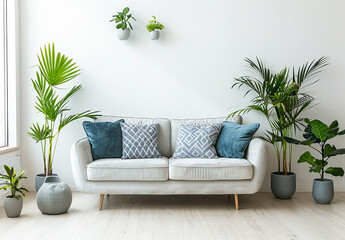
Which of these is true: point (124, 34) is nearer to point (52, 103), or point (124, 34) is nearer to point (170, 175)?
point (52, 103)

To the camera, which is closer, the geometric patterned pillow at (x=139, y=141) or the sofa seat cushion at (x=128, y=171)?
the sofa seat cushion at (x=128, y=171)


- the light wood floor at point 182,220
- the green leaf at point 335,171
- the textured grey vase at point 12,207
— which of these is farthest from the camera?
the green leaf at point 335,171

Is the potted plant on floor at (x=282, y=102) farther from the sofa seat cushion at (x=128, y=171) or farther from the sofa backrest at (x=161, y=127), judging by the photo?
the sofa seat cushion at (x=128, y=171)

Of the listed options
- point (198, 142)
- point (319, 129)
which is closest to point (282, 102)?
point (319, 129)

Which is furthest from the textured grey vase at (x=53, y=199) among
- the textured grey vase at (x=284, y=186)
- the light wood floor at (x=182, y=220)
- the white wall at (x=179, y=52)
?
the textured grey vase at (x=284, y=186)

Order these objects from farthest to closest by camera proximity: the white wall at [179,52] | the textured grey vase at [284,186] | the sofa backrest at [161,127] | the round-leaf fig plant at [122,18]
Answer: the white wall at [179,52], the round-leaf fig plant at [122,18], the sofa backrest at [161,127], the textured grey vase at [284,186]

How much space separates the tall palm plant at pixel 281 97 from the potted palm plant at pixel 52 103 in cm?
179

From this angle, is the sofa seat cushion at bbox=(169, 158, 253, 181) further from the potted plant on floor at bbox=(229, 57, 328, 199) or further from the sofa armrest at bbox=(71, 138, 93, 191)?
the sofa armrest at bbox=(71, 138, 93, 191)

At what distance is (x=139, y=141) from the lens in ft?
13.2

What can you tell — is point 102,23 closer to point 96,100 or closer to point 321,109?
point 96,100

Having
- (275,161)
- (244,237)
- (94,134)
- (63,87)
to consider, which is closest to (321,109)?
(275,161)

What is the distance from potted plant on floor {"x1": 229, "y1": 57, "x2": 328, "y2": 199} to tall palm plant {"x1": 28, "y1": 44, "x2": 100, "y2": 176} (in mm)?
1801

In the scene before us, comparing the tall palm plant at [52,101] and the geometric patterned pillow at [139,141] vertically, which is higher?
the tall palm plant at [52,101]

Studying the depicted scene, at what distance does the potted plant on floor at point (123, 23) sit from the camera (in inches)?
173
